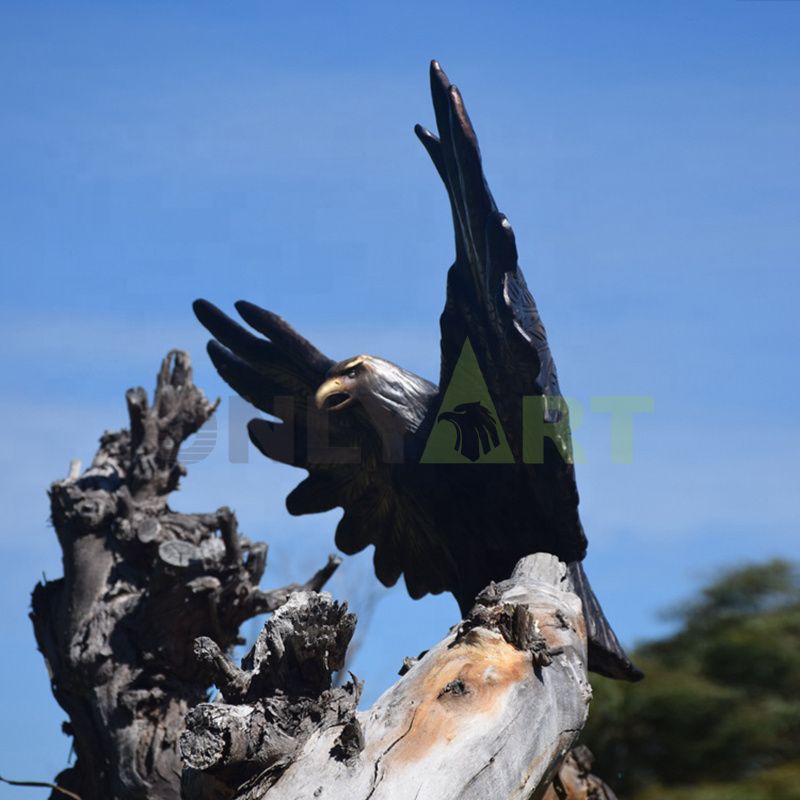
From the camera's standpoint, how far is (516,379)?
3.25m

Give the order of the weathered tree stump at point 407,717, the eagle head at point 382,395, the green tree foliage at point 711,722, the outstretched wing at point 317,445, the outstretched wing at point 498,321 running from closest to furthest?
the weathered tree stump at point 407,717 → the outstretched wing at point 498,321 → the eagle head at point 382,395 → the outstretched wing at point 317,445 → the green tree foliage at point 711,722

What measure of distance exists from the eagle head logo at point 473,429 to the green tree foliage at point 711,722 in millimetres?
4503

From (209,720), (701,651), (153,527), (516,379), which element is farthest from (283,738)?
(701,651)

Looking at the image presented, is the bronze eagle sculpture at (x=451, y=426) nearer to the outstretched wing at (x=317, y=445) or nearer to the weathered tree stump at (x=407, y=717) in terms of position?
the outstretched wing at (x=317, y=445)

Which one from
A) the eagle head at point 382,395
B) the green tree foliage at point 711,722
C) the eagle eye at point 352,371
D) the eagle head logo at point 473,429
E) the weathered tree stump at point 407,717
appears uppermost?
the green tree foliage at point 711,722

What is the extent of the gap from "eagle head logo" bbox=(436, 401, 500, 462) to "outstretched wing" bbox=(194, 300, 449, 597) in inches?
13.3

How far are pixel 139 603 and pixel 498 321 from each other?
2.14m

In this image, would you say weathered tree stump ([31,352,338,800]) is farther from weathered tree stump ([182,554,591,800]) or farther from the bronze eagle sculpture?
weathered tree stump ([182,554,591,800])

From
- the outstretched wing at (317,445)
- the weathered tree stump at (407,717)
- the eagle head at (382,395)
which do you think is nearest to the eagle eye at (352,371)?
the eagle head at (382,395)

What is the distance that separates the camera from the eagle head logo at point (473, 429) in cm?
350

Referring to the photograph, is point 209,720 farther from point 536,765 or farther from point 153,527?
point 153,527

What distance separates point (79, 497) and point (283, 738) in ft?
9.48

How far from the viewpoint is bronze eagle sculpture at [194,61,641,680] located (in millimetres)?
3180

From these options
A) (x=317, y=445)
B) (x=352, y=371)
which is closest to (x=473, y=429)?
(x=352, y=371)
